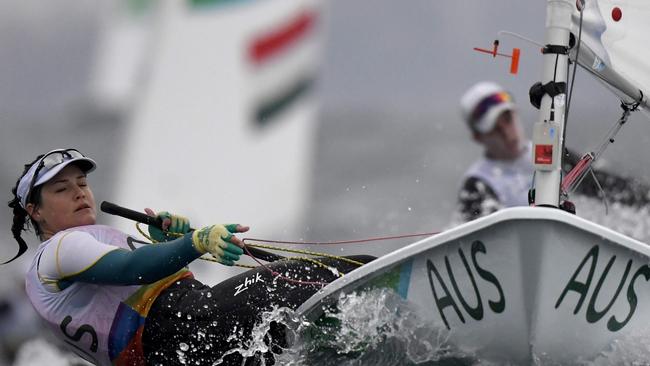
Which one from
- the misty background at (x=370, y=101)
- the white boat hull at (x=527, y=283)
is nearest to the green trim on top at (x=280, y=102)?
the misty background at (x=370, y=101)

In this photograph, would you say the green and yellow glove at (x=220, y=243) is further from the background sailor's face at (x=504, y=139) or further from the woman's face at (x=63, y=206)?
the background sailor's face at (x=504, y=139)

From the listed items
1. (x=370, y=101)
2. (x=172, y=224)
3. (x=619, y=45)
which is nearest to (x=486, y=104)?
(x=619, y=45)

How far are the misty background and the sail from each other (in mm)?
3683

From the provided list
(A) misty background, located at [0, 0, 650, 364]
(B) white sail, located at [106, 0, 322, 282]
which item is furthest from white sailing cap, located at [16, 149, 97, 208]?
(A) misty background, located at [0, 0, 650, 364]

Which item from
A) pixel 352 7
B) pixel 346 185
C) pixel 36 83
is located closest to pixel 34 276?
pixel 36 83

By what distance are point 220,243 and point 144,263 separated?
0.21m

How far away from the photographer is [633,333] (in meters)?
2.81

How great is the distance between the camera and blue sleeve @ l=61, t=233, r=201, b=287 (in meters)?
2.92

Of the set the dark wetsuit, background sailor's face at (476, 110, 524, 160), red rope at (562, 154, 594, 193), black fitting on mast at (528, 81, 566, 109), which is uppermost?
black fitting on mast at (528, 81, 566, 109)

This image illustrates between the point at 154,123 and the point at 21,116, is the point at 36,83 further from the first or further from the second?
the point at 21,116

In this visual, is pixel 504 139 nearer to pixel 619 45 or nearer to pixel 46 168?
pixel 619 45

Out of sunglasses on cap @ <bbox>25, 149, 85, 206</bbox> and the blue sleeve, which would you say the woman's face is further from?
the blue sleeve

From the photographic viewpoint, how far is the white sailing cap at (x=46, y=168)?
10.3 feet

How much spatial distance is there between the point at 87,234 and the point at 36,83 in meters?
7.11
